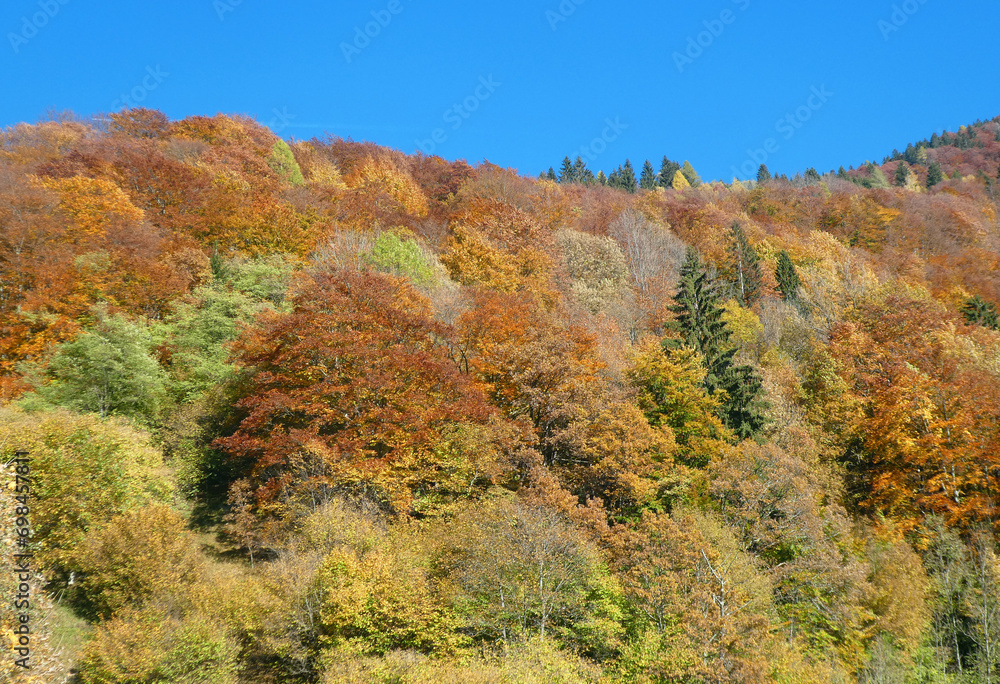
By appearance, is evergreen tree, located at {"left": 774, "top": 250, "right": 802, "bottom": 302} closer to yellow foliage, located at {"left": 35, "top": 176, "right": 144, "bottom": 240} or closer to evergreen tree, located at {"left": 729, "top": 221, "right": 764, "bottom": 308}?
evergreen tree, located at {"left": 729, "top": 221, "right": 764, "bottom": 308}

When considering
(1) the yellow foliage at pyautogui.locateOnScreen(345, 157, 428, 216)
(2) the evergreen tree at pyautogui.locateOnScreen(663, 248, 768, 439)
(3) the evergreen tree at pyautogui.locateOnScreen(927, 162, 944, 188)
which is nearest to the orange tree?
(2) the evergreen tree at pyautogui.locateOnScreen(663, 248, 768, 439)

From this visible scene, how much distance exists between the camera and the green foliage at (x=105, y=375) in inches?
932

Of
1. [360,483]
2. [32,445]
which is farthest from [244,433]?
[32,445]

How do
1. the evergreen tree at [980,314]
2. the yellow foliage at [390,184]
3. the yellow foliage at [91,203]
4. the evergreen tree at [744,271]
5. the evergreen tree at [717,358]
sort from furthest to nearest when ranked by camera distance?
1. the yellow foliage at [390,184]
2. the evergreen tree at [744,271]
3. the evergreen tree at [980,314]
4. the yellow foliage at [91,203]
5. the evergreen tree at [717,358]

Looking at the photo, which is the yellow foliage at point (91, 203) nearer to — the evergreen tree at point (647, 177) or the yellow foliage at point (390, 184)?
the yellow foliage at point (390, 184)

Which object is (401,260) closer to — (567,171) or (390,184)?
(390,184)

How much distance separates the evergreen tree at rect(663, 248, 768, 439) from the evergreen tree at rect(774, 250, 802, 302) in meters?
17.7

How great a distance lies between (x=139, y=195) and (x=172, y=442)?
23922 mm

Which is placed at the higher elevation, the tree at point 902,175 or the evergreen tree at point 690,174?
the evergreen tree at point 690,174

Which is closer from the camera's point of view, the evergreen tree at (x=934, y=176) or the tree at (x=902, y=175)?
the evergreen tree at (x=934, y=176)

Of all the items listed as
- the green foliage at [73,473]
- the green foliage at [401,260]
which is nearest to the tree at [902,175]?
the green foliage at [401,260]

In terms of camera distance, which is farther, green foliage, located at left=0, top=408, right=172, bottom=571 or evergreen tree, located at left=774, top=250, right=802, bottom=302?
evergreen tree, located at left=774, top=250, right=802, bottom=302

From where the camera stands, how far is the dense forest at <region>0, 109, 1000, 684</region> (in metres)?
16.4

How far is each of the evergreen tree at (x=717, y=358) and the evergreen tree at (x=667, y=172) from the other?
283 ft
